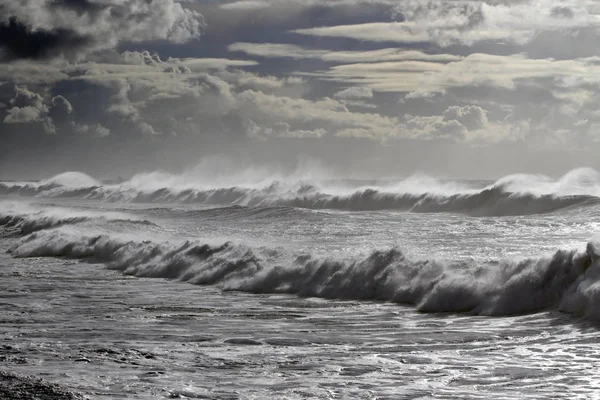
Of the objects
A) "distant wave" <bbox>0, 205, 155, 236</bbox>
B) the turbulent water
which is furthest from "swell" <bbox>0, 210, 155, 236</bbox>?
the turbulent water

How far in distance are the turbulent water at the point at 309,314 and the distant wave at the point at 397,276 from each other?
0.10 feet

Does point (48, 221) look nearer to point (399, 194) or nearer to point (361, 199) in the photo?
point (361, 199)

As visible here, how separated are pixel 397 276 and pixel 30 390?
25.9 feet

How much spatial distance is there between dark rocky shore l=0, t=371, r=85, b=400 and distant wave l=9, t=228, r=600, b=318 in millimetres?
6430

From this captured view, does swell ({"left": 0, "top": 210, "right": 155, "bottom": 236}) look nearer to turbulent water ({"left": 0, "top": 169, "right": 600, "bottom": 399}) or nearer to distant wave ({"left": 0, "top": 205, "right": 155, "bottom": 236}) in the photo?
distant wave ({"left": 0, "top": 205, "right": 155, "bottom": 236})

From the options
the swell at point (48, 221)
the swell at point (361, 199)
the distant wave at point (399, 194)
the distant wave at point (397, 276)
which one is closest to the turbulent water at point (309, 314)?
the distant wave at point (397, 276)

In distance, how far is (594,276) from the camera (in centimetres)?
1130

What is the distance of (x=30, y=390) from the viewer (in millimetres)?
6824

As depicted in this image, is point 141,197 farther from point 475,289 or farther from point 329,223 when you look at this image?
point 475,289

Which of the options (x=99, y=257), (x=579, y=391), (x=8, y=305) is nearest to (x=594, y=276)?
(x=579, y=391)

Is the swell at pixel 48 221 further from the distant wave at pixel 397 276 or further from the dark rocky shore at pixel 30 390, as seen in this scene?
the dark rocky shore at pixel 30 390

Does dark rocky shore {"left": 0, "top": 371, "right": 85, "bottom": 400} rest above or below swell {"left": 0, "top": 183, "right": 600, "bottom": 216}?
above

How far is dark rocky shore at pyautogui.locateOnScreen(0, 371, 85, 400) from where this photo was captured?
6.62m

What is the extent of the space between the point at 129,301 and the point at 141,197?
1985 inches
